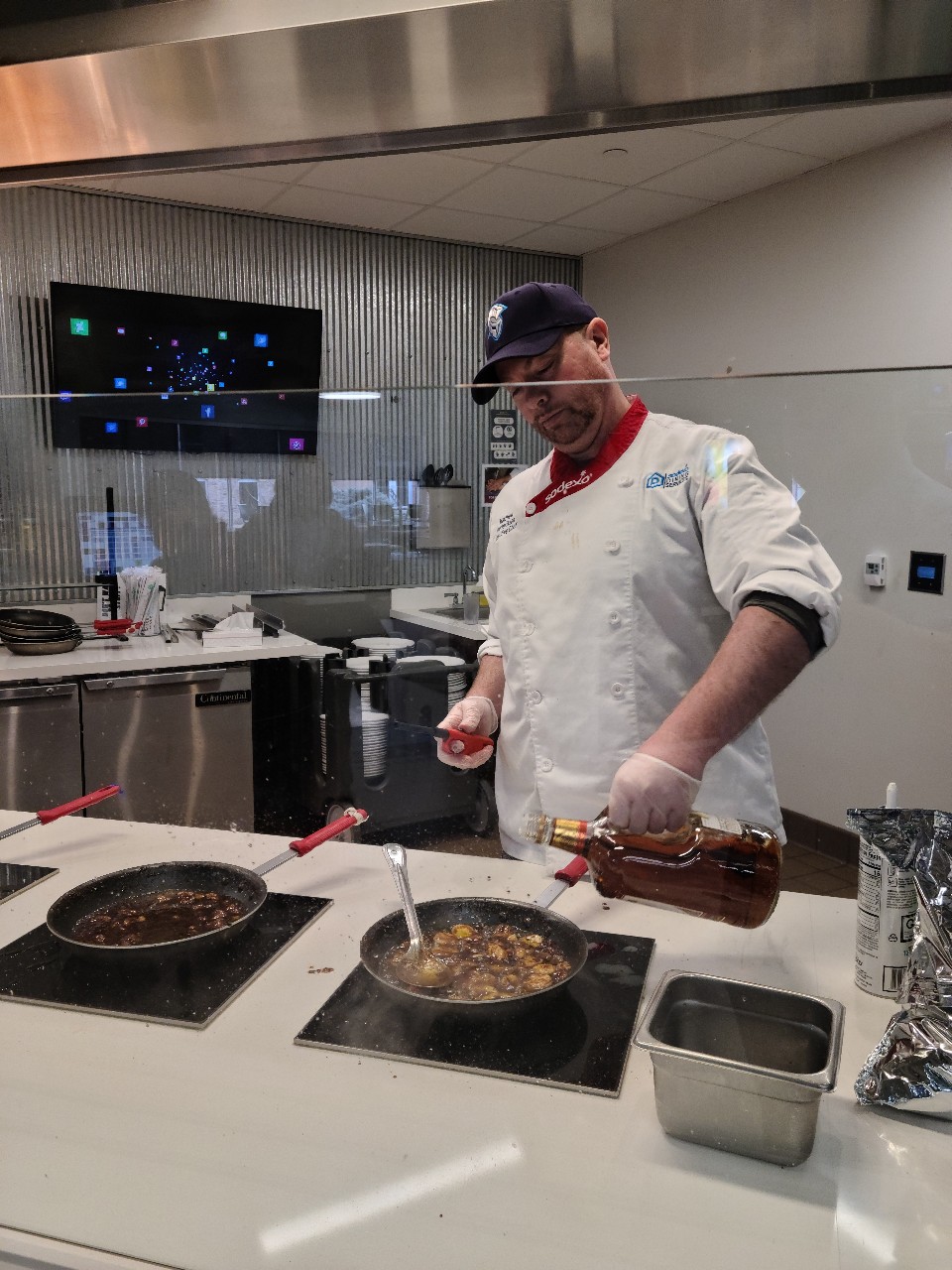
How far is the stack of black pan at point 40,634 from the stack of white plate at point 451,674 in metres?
1.58

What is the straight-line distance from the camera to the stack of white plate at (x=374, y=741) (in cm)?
163

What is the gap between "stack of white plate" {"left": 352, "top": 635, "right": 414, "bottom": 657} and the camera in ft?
5.04

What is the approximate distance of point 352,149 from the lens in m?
0.70

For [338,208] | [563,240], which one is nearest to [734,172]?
[563,240]

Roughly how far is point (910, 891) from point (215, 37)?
0.93 m

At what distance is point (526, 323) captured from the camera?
4.07ft

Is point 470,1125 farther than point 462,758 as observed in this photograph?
No

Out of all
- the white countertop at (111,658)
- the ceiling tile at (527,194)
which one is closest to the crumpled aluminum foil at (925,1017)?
the white countertop at (111,658)

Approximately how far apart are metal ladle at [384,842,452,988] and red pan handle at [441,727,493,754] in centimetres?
26

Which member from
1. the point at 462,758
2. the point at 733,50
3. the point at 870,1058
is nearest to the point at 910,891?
the point at 870,1058

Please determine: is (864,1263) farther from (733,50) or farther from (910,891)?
(733,50)

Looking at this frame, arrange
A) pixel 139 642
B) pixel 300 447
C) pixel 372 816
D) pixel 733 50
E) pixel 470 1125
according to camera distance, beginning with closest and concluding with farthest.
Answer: pixel 733 50 < pixel 470 1125 < pixel 300 447 < pixel 372 816 < pixel 139 642

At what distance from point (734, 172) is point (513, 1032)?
11.1 ft

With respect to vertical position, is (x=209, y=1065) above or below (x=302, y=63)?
below
